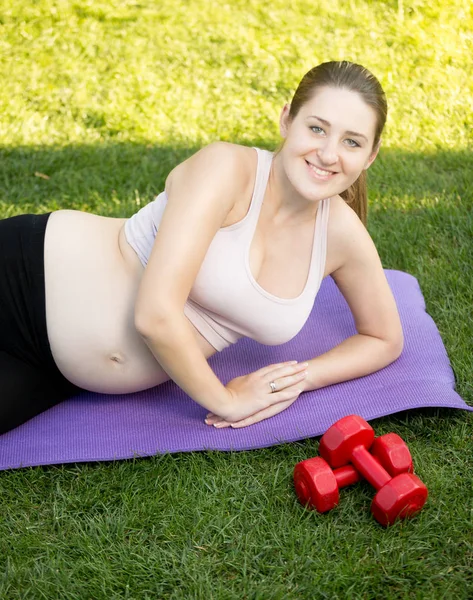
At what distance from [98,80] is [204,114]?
0.83 m

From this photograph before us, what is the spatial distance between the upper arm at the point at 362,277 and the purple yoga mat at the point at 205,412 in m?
0.20

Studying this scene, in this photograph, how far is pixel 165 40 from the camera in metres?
5.98

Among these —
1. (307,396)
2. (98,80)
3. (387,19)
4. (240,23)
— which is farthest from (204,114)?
(307,396)

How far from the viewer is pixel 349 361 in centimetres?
289

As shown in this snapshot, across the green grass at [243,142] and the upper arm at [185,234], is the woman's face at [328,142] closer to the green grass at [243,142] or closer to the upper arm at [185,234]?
the upper arm at [185,234]

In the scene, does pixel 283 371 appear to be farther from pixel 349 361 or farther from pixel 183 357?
pixel 183 357

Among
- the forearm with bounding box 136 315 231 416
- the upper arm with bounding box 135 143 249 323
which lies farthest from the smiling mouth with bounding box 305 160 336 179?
the forearm with bounding box 136 315 231 416

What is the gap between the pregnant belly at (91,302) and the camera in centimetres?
257

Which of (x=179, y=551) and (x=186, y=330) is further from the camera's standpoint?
(x=186, y=330)

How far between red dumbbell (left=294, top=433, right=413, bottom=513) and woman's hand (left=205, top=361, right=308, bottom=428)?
343mm

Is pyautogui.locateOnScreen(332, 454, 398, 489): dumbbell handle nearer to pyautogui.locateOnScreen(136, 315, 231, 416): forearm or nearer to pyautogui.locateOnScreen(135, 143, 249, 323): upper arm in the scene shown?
pyautogui.locateOnScreen(136, 315, 231, 416): forearm

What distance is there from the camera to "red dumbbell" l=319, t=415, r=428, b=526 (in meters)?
2.28

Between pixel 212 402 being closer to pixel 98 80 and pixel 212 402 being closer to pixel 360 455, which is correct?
pixel 360 455

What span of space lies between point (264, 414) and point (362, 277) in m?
0.61
